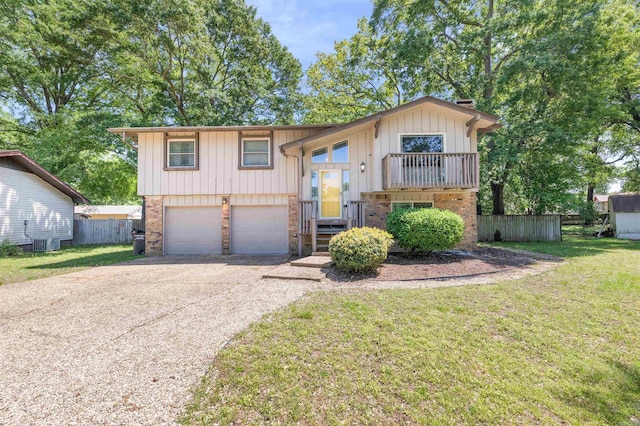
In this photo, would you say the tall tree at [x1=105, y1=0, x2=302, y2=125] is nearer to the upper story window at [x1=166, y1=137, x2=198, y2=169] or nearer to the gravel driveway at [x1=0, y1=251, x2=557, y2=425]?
the upper story window at [x1=166, y1=137, x2=198, y2=169]

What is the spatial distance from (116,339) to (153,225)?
28.0ft

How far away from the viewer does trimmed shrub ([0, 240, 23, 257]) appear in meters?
11.2

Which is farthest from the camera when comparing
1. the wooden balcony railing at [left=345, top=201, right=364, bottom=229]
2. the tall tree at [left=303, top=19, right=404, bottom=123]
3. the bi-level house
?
the tall tree at [left=303, top=19, right=404, bottom=123]

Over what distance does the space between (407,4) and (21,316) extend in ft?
63.8

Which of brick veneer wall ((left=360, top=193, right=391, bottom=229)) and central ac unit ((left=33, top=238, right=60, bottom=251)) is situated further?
central ac unit ((left=33, top=238, right=60, bottom=251))

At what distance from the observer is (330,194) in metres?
10.3

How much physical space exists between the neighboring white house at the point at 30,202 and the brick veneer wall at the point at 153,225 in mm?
6846

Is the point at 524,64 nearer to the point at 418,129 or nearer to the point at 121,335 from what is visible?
the point at 418,129

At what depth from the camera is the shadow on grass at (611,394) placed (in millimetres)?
2273

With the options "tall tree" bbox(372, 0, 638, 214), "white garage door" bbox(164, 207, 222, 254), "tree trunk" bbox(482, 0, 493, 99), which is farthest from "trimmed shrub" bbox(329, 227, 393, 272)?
"tree trunk" bbox(482, 0, 493, 99)

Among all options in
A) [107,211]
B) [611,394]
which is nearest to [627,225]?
[611,394]

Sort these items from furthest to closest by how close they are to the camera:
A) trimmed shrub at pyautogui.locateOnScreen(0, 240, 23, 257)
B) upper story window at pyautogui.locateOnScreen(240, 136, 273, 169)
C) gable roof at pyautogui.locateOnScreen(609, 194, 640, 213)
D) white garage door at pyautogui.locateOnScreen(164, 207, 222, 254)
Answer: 1. gable roof at pyautogui.locateOnScreen(609, 194, 640, 213)
2. trimmed shrub at pyautogui.locateOnScreen(0, 240, 23, 257)
3. white garage door at pyautogui.locateOnScreen(164, 207, 222, 254)
4. upper story window at pyautogui.locateOnScreen(240, 136, 273, 169)

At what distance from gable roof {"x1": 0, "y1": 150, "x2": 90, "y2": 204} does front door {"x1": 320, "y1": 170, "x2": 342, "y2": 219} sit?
1334 centimetres

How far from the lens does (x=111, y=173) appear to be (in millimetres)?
18812
